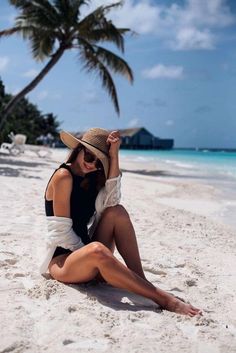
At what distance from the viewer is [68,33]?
16547 millimetres

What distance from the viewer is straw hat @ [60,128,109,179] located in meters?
2.85

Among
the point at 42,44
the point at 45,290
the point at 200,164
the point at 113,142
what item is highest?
the point at 42,44

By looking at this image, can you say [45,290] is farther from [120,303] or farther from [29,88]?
[29,88]

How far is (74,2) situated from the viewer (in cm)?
1680

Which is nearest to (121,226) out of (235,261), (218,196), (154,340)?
(154,340)

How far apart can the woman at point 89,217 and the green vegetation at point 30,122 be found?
1103 inches

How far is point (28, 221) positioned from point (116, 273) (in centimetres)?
256

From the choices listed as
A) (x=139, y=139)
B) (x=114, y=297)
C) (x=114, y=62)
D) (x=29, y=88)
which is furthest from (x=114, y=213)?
(x=139, y=139)

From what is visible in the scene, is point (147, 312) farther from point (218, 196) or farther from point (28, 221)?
point (218, 196)

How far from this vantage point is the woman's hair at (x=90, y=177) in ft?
9.50

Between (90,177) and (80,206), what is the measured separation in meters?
0.20

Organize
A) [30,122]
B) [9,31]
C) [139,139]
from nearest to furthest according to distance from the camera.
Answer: [9,31], [30,122], [139,139]

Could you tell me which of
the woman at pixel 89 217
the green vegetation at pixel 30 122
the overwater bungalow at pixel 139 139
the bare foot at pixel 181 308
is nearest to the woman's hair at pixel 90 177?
the woman at pixel 89 217

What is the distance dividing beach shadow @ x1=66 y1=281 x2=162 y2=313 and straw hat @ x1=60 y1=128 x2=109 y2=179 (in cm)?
72
